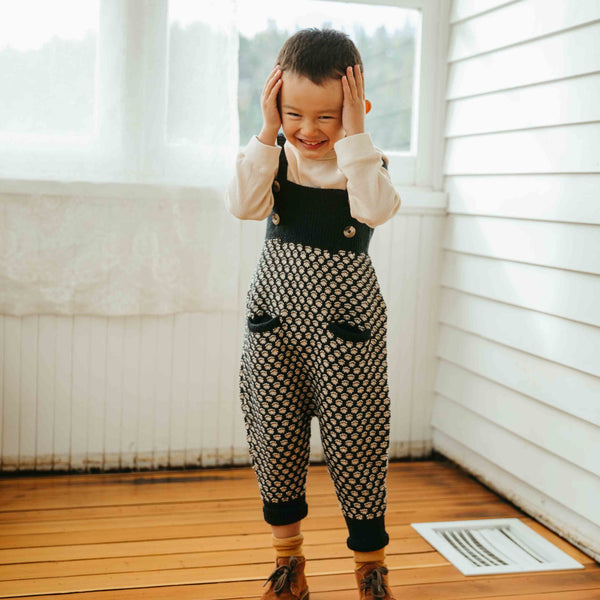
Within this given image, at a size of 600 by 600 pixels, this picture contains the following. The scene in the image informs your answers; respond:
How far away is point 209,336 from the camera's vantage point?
2.50 m

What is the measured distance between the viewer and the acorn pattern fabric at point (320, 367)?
149 cm

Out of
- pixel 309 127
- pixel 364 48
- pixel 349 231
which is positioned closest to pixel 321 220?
pixel 349 231

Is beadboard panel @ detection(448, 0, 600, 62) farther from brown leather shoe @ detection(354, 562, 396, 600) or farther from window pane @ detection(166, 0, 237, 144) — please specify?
brown leather shoe @ detection(354, 562, 396, 600)

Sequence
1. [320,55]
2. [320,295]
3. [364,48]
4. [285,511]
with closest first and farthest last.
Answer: [320,55], [320,295], [285,511], [364,48]

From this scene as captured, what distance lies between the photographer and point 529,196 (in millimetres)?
2178

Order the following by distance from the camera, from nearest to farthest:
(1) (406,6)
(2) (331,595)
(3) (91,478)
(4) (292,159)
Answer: (4) (292,159), (2) (331,595), (3) (91,478), (1) (406,6)

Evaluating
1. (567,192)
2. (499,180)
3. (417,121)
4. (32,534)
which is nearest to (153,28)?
→ (417,121)

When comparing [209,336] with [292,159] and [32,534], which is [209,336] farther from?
[292,159]

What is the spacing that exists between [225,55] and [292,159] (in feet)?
3.02

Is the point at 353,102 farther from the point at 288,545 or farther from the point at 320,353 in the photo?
the point at 288,545

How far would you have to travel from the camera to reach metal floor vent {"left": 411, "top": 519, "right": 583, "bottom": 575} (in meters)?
1.92

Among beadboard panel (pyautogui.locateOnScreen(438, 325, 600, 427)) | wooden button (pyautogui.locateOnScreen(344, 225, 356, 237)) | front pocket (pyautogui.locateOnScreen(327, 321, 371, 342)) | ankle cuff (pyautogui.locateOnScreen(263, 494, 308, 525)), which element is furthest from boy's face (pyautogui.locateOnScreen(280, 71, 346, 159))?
beadboard panel (pyautogui.locateOnScreen(438, 325, 600, 427))

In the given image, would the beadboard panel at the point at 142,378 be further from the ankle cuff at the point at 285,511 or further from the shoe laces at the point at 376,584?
the shoe laces at the point at 376,584

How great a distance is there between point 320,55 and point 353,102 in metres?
0.10
